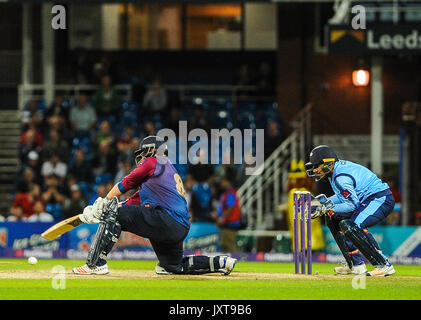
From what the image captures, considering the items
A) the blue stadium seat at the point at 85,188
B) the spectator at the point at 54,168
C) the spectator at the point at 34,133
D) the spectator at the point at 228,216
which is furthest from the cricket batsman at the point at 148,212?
the spectator at the point at 34,133

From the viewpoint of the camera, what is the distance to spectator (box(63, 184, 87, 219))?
69.0ft

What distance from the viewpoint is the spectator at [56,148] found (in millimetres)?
22719

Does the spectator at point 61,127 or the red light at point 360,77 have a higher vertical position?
the red light at point 360,77

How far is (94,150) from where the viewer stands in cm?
2325

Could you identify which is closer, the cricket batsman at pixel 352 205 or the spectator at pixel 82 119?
the cricket batsman at pixel 352 205

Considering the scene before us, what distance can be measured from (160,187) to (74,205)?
31.0 ft

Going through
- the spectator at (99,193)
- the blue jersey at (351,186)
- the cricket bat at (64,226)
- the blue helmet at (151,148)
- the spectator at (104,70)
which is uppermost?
the spectator at (104,70)

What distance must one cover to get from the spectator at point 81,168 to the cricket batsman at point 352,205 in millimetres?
10900

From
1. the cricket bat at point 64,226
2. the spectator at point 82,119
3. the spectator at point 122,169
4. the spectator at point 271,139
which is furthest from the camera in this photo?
the spectator at point 82,119

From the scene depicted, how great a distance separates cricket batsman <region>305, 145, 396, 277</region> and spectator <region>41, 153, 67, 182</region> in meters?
10.9

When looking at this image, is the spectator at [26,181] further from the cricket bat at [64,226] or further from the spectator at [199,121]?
the cricket bat at [64,226]

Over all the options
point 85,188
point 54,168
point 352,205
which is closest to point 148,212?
point 352,205

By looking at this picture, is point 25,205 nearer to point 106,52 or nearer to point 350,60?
point 106,52

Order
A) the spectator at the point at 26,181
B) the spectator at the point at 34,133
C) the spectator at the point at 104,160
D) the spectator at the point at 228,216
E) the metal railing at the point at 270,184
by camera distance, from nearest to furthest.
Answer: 1. the spectator at the point at 228,216
2. the spectator at the point at 26,181
3. the metal railing at the point at 270,184
4. the spectator at the point at 104,160
5. the spectator at the point at 34,133
